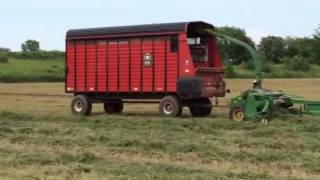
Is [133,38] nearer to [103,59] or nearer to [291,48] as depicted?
[103,59]

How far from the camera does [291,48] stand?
120 meters

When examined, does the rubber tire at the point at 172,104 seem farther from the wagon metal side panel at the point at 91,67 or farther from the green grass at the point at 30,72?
the green grass at the point at 30,72

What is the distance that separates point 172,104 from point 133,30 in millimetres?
2891

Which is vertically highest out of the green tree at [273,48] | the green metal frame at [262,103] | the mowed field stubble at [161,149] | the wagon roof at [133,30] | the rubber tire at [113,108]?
the green tree at [273,48]

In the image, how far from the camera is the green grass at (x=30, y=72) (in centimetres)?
7124

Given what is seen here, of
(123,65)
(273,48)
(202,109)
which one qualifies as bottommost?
(202,109)

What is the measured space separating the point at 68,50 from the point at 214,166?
15002mm

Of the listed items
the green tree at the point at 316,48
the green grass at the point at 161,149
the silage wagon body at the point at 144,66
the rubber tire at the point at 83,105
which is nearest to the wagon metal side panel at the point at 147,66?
the silage wagon body at the point at 144,66

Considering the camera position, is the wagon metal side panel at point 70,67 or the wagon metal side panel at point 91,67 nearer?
the wagon metal side panel at point 91,67

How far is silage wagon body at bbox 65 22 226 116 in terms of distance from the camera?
22.4 metres

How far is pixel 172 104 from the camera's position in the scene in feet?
74.3

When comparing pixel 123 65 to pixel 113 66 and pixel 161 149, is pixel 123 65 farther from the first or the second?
pixel 161 149

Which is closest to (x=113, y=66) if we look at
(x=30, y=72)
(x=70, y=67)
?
(x=70, y=67)

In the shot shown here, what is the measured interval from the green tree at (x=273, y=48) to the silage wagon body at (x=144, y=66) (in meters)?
97.0
